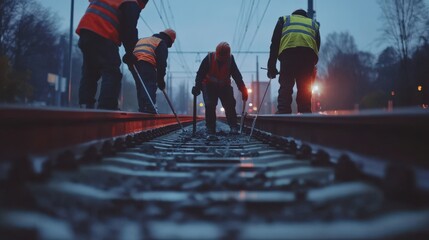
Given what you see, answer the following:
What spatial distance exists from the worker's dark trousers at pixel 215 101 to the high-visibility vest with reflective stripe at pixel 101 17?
2864mm

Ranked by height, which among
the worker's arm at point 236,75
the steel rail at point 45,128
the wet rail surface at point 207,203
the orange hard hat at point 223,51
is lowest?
the wet rail surface at point 207,203

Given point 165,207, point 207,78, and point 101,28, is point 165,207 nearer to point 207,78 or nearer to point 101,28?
point 101,28

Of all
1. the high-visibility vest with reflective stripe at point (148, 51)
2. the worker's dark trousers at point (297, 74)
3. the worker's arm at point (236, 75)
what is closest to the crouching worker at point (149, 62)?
the high-visibility vest with reflective stripe at point (148, 51)

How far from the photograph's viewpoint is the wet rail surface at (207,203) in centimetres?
126

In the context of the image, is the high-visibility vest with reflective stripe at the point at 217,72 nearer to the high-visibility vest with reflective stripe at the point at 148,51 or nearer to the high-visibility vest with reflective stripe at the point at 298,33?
the high-visibility vest with reflective stripe at the point at 298,33

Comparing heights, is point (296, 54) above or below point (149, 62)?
below

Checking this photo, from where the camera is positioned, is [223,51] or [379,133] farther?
[223,51]

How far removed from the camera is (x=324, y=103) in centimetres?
6538

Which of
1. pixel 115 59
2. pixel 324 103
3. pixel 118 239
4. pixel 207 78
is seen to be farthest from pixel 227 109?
pixel 324 103

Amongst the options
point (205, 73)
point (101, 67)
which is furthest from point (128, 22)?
point (205, 73)

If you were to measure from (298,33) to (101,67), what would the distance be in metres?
3.41

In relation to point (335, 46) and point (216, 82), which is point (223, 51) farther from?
point (335, 46)

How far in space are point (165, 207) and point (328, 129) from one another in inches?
79.4

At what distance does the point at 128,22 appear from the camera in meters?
5.07
